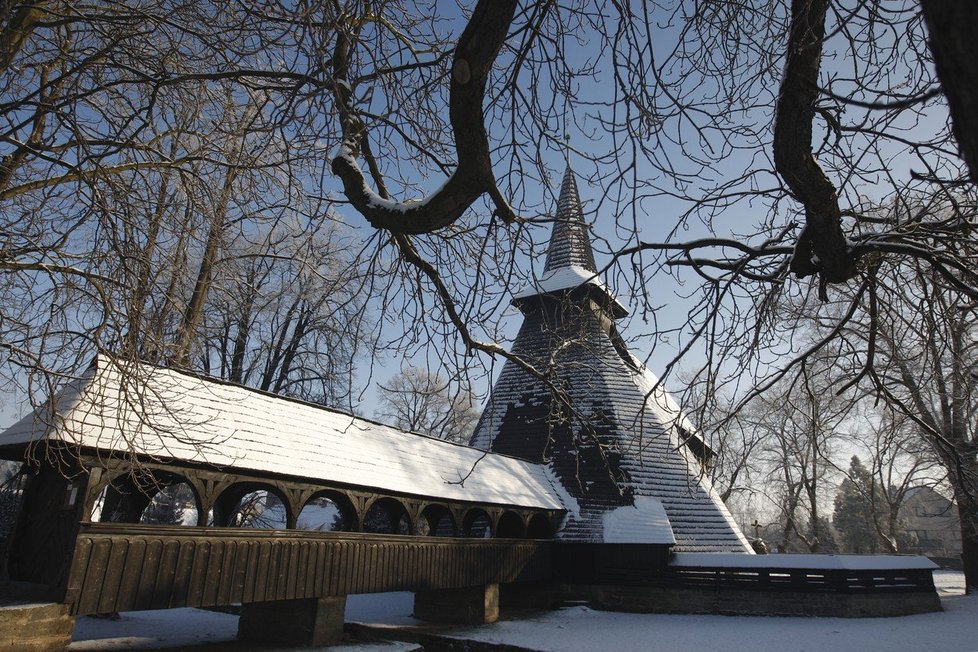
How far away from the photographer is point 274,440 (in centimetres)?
1027

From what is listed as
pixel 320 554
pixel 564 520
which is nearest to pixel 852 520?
pixel 564 520

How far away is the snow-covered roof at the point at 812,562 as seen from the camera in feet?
46.6

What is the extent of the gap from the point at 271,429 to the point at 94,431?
3.00 metres

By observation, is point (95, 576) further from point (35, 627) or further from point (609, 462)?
point (609, 462)

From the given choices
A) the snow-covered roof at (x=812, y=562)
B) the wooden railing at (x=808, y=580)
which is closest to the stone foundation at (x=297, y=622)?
the wooden railing at (x=808, y=580)

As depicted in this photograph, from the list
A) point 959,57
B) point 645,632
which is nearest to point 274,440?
point 645,632

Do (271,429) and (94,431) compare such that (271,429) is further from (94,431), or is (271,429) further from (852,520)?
(852,520)

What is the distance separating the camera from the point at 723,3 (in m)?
3.72

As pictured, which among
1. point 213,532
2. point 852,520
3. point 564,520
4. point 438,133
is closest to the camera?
point 438,133

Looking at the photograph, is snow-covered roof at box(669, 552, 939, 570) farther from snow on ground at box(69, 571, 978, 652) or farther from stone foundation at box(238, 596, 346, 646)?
stone foundation at box(238, 596, 346, 646)

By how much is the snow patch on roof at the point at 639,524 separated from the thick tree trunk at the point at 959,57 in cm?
1522

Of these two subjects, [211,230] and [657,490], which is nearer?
[211,230]

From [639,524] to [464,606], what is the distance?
5.01 m

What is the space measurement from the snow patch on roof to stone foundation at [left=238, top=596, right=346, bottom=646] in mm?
7555
